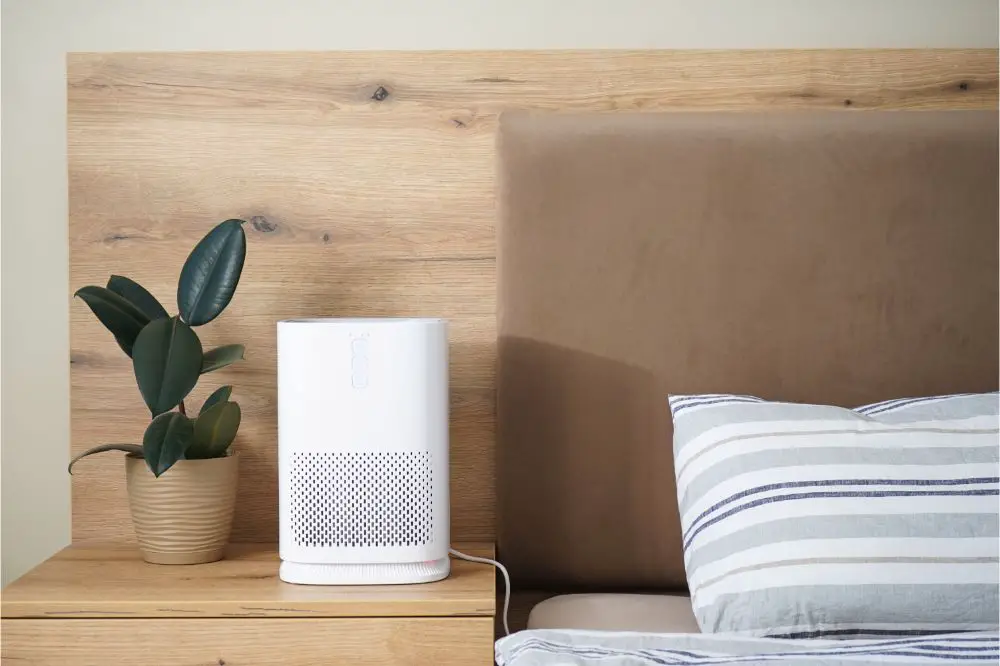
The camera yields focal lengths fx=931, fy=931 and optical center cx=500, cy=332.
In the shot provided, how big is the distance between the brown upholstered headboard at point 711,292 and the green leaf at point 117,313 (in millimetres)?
656

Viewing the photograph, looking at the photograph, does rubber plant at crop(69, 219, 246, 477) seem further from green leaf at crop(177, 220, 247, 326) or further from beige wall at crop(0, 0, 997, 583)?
beige wall at crop(0, 0, 997, 583)

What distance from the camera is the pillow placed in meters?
1.23

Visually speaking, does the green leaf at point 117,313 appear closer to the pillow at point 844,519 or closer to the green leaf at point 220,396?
the green leaf at point 220,396

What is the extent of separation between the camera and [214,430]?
154 centimetres

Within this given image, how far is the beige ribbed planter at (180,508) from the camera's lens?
1.53 metres

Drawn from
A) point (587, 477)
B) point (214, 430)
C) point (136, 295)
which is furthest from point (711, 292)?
point (136, 295)

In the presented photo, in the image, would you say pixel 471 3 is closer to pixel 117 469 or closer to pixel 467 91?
pixel 467 91

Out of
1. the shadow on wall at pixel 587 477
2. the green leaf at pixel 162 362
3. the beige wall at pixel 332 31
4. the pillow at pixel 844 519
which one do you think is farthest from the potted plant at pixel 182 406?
the pillow at pixel 844 519

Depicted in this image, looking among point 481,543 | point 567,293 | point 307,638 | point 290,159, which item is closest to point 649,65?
point 567,293

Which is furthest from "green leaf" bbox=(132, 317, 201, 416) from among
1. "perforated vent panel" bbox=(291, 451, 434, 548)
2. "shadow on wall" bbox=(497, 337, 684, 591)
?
"shadow on wall" bbox=(497, 337, 684, 591)

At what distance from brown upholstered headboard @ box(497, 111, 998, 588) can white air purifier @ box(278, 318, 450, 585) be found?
308mm

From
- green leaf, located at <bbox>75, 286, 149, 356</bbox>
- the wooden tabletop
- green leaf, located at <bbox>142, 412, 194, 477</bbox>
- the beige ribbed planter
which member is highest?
green leaf, located at <bbox>75, 286, 149, 356</bbox>

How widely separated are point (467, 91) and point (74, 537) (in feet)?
3.69

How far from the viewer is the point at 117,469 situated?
1770 millimetres
